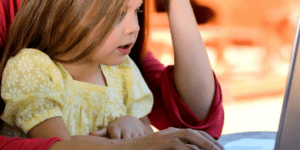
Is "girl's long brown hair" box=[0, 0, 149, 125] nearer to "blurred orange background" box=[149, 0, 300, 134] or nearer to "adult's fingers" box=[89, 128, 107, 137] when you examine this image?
"adult's fingers" box=[89, 128, 107, 137]

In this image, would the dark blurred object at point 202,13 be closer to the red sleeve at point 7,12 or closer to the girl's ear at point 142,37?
the girl's ear at point 142,37

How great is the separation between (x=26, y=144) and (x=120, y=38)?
21 centimetres

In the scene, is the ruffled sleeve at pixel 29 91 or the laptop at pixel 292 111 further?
the ruffled sleeve at pixel 29 91

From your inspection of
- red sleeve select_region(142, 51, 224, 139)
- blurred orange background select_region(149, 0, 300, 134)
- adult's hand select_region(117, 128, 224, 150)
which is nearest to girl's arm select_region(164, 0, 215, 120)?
red sleeve select_region(142, 51, 224, 139)

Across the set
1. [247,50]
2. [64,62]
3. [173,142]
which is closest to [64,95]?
[64,62]

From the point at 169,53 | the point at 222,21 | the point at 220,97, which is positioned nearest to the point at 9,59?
the point at 220,97

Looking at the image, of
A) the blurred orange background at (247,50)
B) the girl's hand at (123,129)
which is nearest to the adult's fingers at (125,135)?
the girl's hand at (123,129)

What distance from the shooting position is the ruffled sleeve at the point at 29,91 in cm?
45

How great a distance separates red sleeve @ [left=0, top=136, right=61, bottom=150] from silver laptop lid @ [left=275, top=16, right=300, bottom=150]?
0.92 ft

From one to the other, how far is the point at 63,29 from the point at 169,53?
0.78 metres

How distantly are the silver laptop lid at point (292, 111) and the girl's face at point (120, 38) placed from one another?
0.25 meters

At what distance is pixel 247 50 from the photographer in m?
1.50

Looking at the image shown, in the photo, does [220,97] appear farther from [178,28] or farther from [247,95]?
[247,95]

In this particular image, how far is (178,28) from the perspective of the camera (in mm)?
635
